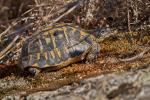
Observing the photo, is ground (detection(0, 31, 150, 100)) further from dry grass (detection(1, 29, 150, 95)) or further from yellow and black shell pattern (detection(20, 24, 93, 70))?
yellow and black shell pattern (detection(20, 24, 93, 70))

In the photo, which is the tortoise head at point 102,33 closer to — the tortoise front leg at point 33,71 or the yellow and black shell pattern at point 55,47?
the yellow and black shell pattern at point 55,47

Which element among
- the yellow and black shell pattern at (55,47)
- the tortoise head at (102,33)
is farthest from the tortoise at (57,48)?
the tortoise head at (102,33)

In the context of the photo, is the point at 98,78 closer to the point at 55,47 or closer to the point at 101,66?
the point at 101,66

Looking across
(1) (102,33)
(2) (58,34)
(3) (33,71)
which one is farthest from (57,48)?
(1) (102,33)

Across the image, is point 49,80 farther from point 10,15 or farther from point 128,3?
point 10,15

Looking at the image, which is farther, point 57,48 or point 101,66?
point 57,48

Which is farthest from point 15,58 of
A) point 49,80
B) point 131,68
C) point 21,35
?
point 131,68

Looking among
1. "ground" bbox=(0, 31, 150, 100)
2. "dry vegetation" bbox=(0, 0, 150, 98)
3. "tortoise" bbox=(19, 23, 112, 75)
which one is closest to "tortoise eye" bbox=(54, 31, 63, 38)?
"tortoise" bbox=(19, 23, 112, 75)
